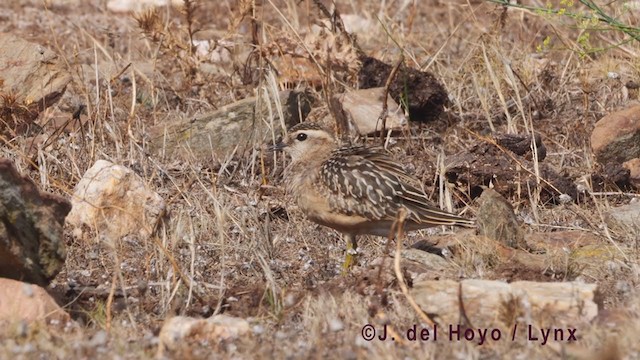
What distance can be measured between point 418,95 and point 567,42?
6.29 ft

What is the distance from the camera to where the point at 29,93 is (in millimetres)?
9508

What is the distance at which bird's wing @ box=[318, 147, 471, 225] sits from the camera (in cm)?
765

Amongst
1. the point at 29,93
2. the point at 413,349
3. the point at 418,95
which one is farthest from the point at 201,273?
the point at 418,95

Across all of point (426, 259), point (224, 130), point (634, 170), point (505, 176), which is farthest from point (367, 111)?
point (426, 259)

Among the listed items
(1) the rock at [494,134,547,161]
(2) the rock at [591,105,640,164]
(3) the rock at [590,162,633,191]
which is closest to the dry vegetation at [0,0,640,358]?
(3) the rock at [590,162,633,191]

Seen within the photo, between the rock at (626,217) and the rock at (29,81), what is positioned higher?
the rock at (29,81)

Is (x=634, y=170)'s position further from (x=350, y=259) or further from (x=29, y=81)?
(x=29, y=81)

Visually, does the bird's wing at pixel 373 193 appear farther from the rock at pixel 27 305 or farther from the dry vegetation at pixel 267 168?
the rock at pixel 27 305

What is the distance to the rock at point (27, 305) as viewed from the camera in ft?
20.1

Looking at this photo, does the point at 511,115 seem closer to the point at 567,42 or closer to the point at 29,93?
the point at 567,42

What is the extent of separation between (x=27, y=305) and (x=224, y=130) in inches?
161

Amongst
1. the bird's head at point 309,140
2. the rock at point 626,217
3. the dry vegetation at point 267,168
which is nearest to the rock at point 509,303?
the dry vegetation at point 267,168

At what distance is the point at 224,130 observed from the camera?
32.9 feet

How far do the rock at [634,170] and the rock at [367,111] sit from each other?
78.1 inches
